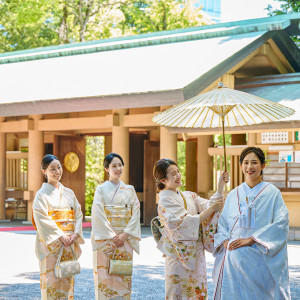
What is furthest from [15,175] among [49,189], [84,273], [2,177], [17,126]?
[49,189]

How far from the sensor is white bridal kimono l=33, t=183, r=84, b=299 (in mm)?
5176

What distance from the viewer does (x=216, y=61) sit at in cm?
1120

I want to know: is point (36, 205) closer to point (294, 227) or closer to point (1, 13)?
point (294, 227)

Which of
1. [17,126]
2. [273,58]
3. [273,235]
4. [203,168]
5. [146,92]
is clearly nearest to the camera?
[273,235]

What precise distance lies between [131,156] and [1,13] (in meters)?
12.0

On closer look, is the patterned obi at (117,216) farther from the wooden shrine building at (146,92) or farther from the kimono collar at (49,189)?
the wooden shrine building at (146,92)

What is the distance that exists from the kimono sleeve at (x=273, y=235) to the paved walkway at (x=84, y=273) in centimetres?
209

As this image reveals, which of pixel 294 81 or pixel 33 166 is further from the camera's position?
pixel 33 166

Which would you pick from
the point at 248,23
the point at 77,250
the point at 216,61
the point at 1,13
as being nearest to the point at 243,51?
the point at 216,61

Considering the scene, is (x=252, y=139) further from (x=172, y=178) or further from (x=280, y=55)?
(x=172, y=178)

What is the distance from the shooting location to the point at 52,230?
17.0 feet

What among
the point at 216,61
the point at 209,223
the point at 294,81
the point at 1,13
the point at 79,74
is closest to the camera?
the point at 209,223

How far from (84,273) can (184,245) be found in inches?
121

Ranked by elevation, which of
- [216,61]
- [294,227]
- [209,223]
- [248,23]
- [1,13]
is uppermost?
[1,13]
